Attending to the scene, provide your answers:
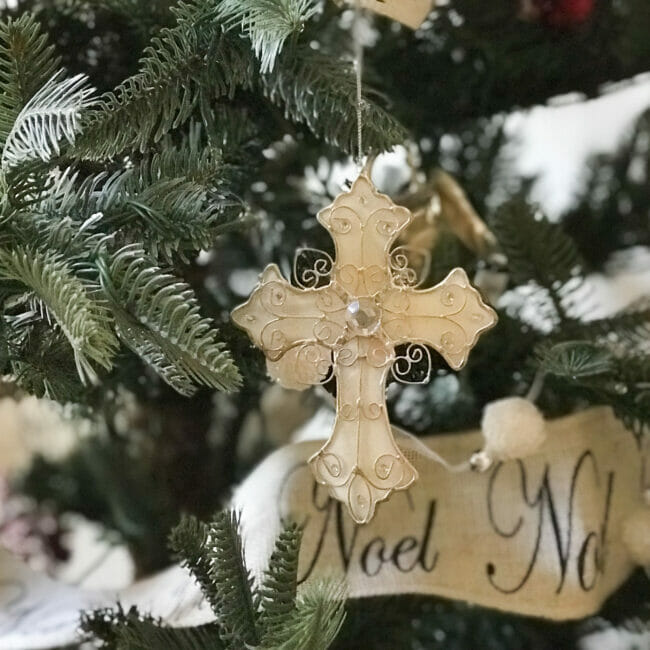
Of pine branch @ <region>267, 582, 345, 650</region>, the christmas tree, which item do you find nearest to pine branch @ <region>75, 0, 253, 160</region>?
the christmas tree

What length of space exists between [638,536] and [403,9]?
0.37m

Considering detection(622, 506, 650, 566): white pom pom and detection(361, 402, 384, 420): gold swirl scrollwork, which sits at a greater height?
detection(361, 402, 384, 420): gold swirl scrollwork

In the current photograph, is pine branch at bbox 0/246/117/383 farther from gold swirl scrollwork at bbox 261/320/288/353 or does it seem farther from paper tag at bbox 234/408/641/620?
paper tag at bbox 234/408/641/620

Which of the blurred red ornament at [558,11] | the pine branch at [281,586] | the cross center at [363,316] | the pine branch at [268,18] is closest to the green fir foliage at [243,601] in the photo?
the pine branch at [281,586]

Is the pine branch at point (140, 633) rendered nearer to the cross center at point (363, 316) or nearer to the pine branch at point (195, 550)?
the pine branch at point (195, 550)

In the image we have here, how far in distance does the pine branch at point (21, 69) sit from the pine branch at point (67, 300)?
0.06m

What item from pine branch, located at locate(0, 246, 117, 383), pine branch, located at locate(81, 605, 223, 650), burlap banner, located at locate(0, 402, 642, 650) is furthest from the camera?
burlap banner, located at locate(0, 402, 642, 650)

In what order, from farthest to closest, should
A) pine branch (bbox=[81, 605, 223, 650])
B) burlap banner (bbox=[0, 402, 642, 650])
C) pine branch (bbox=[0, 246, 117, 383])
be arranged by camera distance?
burlap banner (bbox=[0, 402, 642, 650]) → pine branch (bbox=[81, 605, 223, 650]) → pine branch (bbox=[0, 246, 117, 383])

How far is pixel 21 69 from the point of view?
0.35m

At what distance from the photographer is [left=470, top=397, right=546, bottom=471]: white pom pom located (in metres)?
0.50

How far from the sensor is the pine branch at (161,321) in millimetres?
316

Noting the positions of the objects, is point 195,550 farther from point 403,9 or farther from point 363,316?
point 403,9

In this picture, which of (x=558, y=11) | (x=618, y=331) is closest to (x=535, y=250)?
(x=618, y=331)

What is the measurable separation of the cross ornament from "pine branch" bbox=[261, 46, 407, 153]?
0.03m
